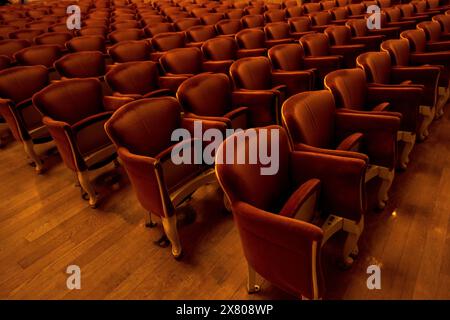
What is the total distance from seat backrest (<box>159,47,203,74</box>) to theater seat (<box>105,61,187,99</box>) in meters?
0.16

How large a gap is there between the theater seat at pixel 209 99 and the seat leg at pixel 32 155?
0.97m

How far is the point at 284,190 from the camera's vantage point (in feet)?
3.54

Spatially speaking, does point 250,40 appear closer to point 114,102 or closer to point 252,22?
point 252,22

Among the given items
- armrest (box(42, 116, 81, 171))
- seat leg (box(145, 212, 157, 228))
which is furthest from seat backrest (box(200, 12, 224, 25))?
seat leg (box(145, 212, 157, 228))

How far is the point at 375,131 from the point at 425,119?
804mm

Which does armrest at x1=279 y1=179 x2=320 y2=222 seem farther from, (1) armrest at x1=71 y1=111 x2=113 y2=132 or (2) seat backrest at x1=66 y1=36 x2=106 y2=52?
(2) seat backrest at x1=66 y1=36 x2=106 y2=52

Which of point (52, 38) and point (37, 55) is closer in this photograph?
point (37, 55)

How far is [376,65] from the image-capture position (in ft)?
5.86

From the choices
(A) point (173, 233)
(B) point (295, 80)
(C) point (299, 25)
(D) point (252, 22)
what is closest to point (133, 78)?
(B) point (295, 80)

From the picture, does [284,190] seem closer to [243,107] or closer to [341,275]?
[341,275]

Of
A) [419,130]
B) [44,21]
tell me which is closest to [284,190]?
[419,130]

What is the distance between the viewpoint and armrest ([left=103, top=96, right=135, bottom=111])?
1672 millimetres

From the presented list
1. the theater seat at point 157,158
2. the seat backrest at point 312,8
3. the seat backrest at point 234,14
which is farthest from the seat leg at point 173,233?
the seat backrest at point 312,8

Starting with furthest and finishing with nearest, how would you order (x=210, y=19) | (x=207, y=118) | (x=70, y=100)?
(x=210, y=19) → (x=70, y=100) → (x=207, y=118)
